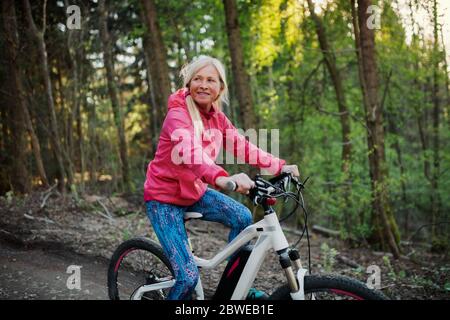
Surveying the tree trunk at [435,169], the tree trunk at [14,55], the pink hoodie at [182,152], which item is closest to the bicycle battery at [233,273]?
the pink hoodie at [182,152]

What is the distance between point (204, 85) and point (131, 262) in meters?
1.85

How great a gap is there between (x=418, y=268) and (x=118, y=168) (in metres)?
14.6

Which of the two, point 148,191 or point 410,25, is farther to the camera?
point 410,25

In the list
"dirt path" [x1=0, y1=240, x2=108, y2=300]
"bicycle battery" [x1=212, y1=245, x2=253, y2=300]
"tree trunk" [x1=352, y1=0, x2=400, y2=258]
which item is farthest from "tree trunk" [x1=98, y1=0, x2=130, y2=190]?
"bicycle battery" [x1=212, y1=245, x2=253, y2=300]

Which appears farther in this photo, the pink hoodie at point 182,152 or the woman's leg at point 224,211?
the woman's leg at point 224,211

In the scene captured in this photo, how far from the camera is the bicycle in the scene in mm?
2564

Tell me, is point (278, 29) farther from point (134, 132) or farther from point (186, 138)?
point (134, 132)

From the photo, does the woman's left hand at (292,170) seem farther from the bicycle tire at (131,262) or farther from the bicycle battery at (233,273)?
the bicycle tire at (131,262)

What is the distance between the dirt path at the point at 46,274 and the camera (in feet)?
15.1

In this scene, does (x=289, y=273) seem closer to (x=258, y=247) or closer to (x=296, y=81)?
(x=258, y=247)

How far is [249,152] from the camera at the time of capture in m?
3.41

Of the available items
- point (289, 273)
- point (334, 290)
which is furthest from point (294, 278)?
point (334, 290)

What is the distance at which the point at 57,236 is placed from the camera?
684cm
